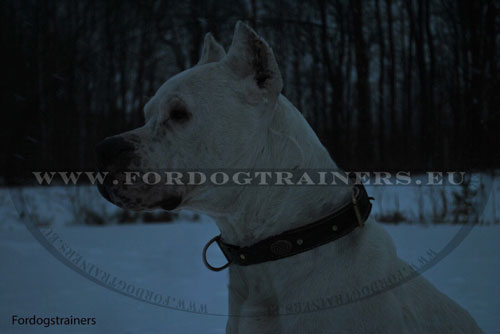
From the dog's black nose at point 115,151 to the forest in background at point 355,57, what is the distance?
2.68 metres

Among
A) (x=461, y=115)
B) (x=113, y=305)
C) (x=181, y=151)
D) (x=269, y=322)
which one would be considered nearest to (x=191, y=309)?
(x=113, y=305)

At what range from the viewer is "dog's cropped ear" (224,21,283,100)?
4.88 ft

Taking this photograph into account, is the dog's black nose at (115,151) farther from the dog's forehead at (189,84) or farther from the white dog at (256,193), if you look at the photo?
the dog's forehead at (189,84)

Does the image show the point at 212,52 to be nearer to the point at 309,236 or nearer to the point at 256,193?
the point at 256,193

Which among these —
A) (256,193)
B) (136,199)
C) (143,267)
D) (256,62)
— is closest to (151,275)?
(143,267)

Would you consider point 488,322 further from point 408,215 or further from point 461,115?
point 408,215

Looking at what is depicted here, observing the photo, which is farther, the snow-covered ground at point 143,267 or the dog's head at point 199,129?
the snow-covered ground at point 143,267

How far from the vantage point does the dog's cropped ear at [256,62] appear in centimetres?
149

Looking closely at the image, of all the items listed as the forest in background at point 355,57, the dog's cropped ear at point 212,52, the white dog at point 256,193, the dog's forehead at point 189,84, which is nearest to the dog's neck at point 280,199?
the white dog at point 256,193

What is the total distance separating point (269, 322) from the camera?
1.42m

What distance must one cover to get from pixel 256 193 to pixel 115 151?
0.55m

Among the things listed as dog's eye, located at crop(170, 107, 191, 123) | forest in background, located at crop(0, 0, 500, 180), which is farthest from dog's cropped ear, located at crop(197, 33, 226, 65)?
forest in background, located at crop(0, 0, 500, 180)

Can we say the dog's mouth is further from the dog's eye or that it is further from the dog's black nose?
the dog's eye

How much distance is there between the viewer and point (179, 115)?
1.50m
